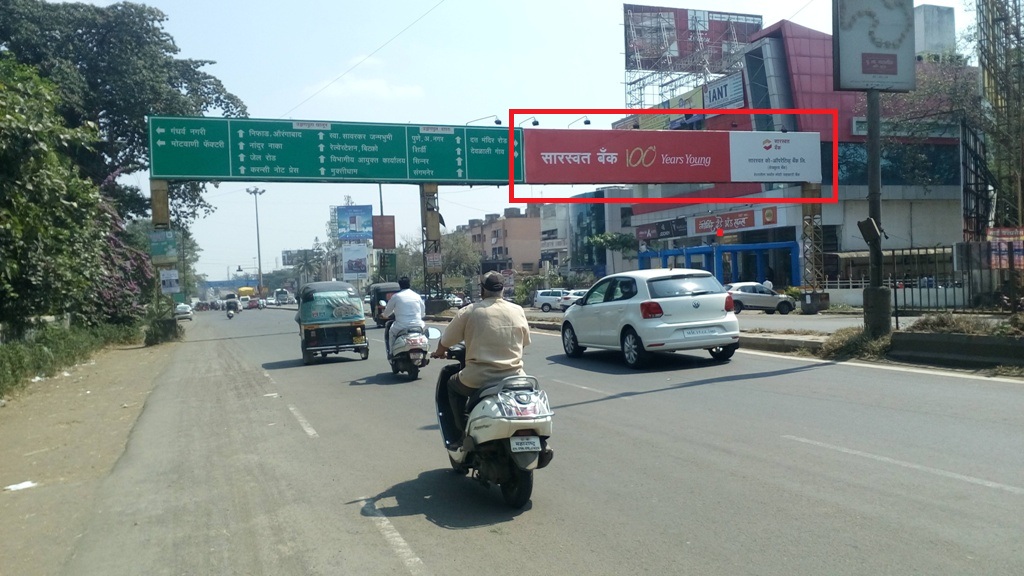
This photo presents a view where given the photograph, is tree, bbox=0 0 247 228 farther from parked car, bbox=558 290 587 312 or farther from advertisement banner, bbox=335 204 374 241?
A: advertisement banner, bbox=335 204 374 241

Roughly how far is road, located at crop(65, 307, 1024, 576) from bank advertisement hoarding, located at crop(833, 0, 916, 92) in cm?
538

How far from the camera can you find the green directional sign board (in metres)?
27.6

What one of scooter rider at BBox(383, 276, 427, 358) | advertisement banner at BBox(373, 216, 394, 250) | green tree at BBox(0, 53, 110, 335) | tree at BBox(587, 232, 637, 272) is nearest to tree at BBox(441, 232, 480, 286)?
advertisement banner at BBox(373, 216, 394, 250)

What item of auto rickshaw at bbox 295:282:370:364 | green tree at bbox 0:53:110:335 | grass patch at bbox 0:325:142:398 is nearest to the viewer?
green tree at bbox 0:53:110:335

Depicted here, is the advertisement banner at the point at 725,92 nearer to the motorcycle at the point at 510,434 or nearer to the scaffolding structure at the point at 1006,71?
the scaffolding structure at the point at 1006,71

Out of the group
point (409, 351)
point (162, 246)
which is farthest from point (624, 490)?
point (162, 246)

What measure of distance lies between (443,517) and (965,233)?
123 ft

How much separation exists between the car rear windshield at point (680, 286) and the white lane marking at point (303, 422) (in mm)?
5984

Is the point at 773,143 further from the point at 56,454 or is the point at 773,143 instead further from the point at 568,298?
the point at 56,454

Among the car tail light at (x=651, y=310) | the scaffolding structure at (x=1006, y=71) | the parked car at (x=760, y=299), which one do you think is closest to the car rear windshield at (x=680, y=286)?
the car tail light at (x=651, y=310)

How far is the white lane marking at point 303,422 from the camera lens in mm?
9547

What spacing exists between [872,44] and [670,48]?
46.7m

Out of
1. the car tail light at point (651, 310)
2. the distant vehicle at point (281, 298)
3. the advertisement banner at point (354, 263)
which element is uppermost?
the advertisement banner at point (354, 263)

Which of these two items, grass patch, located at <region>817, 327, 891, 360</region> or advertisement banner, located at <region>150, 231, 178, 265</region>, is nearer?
grass patch, located at <region>817, 327, 891, 360</region>
